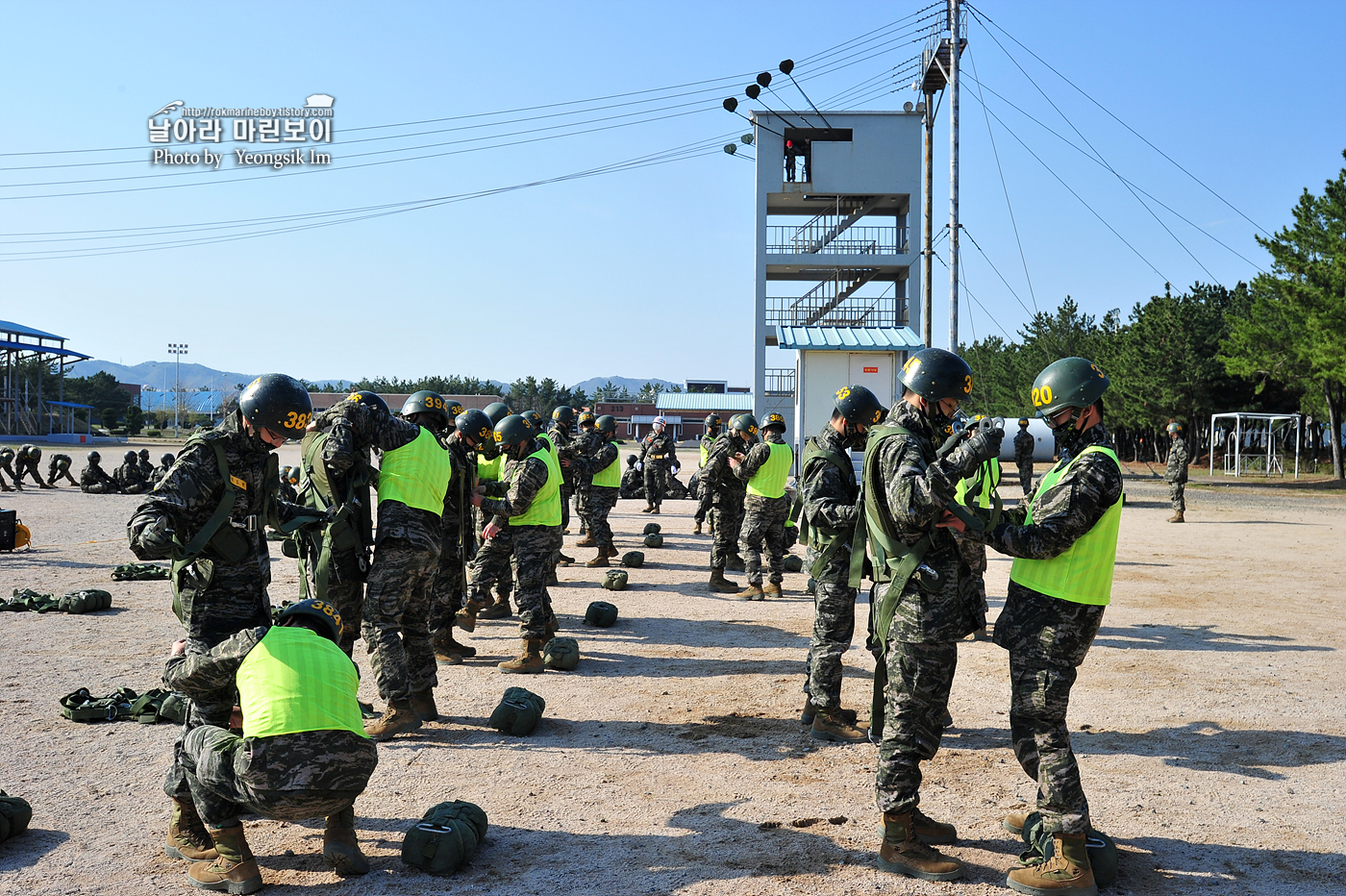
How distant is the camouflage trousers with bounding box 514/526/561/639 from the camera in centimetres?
809

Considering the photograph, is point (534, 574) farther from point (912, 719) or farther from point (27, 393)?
point (27, 393)

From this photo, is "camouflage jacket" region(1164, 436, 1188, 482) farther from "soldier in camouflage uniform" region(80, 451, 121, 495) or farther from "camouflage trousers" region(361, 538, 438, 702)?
"soldier in camouflage uniform" region(80, 451, 121, 495)

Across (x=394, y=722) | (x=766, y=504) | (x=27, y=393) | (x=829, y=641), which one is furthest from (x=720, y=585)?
(x=27, y=393)

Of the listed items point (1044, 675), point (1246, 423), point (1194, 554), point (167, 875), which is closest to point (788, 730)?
Result: point (1044, 675)

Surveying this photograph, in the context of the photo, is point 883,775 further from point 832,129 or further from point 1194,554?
point 832,129

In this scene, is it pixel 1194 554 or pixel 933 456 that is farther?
pixel 1194 554

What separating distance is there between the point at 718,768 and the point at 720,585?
7013mm

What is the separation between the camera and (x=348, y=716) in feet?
12.7

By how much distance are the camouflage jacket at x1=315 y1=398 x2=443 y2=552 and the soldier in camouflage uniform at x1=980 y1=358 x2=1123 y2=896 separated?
13.1 ft

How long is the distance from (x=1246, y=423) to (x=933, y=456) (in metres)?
58.9

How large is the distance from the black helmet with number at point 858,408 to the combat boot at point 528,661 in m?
3.59

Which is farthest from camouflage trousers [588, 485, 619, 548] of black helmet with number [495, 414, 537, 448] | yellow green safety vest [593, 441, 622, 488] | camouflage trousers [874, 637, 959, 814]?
camouflage trousers [874, 637, 959, 814]

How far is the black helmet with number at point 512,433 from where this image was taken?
8438 mm

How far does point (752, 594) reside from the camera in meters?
12.2
